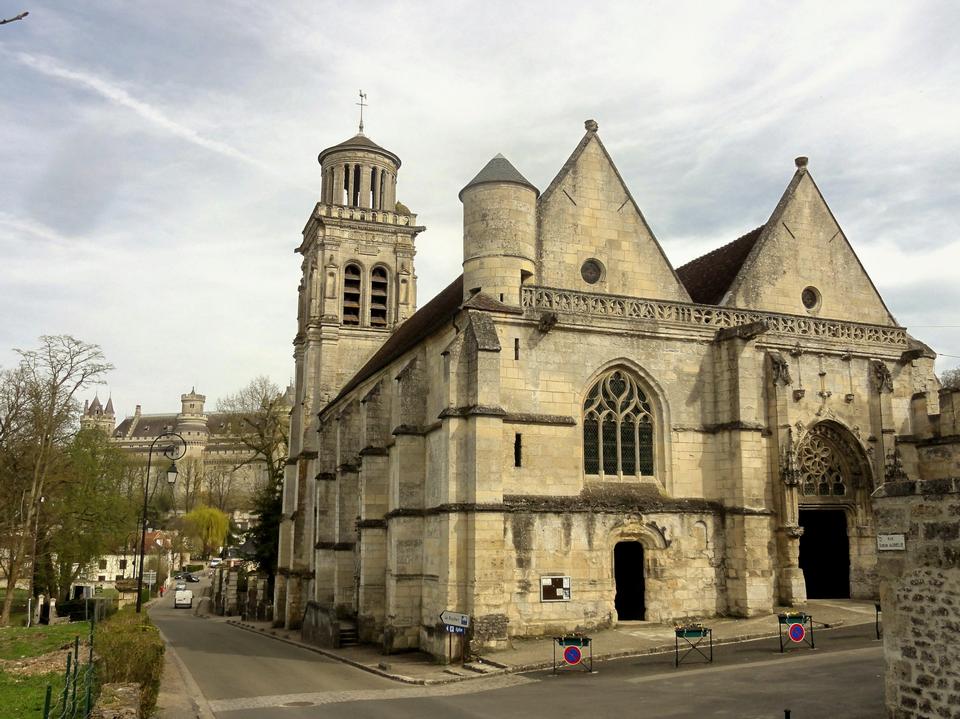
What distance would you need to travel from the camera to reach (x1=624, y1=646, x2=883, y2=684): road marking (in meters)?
15.0

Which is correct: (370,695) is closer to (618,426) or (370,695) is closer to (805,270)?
(618,426)

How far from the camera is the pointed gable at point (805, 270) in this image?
23.0 metres

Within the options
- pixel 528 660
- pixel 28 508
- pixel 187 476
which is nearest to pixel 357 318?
pixel 28 508

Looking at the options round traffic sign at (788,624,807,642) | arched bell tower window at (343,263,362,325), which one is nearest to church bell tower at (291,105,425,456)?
arched bell tower window at (343,263,362,325)

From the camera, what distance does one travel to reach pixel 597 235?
865 inches

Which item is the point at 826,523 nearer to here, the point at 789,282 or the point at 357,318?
the point at 789,282

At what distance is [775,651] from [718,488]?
17.4 ft

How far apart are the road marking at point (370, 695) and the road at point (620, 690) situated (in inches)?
0.8

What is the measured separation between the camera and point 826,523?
23.0 m

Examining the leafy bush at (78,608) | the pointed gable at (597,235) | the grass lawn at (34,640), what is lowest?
the leafy bush at (78,608)

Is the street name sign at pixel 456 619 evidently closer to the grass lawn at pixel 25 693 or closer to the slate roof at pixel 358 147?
the grass lawn at pixel 25 693

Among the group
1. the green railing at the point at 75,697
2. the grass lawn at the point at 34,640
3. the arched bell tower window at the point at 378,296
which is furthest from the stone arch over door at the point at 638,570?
the arched bell tower window at the point at 378,296

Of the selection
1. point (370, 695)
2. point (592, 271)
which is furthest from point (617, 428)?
point (370, 695)

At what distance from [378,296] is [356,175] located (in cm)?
563
